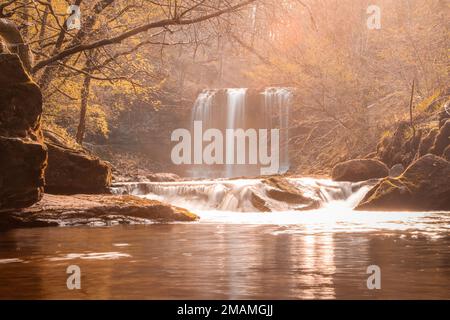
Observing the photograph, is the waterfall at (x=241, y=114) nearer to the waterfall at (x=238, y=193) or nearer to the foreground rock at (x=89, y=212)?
the waterfall at (x=238, y=193)

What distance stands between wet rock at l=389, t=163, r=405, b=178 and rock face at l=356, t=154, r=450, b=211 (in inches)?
207

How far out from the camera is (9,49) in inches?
532

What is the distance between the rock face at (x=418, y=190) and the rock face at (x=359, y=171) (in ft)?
16.6

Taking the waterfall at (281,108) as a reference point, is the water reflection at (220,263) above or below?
below

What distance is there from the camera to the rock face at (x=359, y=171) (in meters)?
26.2

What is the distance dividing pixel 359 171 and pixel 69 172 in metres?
12.7

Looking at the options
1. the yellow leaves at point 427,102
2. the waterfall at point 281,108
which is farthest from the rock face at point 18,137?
the waterfall at point 281,108

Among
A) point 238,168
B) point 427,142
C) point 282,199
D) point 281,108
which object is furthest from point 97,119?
point 238,168

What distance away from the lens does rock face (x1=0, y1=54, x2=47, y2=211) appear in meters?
12.7

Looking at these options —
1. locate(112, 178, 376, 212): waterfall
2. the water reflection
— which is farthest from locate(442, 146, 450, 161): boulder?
the water reflection

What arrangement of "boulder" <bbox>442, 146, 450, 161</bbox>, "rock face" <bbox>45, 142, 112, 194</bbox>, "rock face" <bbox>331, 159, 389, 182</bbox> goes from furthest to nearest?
"rock face" <bbox>331, 159, 389, 182</bbox>, "boulder" <bbox>442, 146, 450, 161</bbox>, "rock face" <bbox>45, 142, 112, 194</bbox>

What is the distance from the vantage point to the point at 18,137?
506 inches

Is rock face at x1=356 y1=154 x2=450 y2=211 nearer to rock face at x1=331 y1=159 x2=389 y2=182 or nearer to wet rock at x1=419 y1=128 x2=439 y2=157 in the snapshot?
wet rock at x1=419 y1=128 x2=439 y2=157
